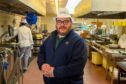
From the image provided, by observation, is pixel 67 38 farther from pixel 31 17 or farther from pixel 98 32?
pixel 98 32

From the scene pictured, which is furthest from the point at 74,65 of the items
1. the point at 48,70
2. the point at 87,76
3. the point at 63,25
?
the point at 87,76

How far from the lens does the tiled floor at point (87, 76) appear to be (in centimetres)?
651

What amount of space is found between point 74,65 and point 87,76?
16.0ft

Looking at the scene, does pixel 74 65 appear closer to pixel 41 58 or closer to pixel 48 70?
pixel 48 70

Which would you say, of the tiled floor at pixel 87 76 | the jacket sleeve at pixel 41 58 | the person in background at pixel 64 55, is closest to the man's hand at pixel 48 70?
the person in background at pixel 64 55

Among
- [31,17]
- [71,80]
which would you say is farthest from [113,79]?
[31,17]

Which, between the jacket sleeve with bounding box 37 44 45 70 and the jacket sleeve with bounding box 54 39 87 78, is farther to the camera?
the jacket sleeve with bounding box 37 44 45 70

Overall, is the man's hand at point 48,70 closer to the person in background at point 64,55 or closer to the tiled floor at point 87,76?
the person in background at point 64,55

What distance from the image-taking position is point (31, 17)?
30.5 ft

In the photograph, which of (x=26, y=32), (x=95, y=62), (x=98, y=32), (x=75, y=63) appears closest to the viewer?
(x=75, y=63)

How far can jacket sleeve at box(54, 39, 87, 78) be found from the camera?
8.12 feet

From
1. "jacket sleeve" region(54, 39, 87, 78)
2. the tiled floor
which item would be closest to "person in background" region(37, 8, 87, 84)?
"jacket sleeve" region(54, 39, 87, 78)

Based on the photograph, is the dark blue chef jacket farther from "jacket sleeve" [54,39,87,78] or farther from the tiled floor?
the tiled floor

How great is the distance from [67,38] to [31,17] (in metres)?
6.87
